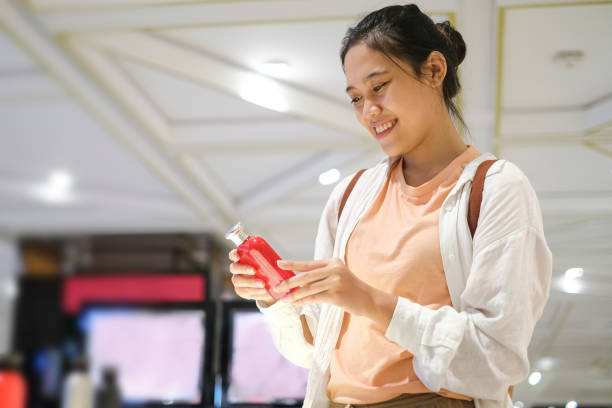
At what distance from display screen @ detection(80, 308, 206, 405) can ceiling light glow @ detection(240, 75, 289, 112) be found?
244cm

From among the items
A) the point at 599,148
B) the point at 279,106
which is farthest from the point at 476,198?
the point at 279,106

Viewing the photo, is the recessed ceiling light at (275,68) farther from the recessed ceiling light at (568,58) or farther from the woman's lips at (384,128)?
the woman's lips at (384,128)

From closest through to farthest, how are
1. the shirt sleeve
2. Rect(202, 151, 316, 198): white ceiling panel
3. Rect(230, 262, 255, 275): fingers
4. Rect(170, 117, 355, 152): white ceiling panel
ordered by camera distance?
the shirt sleeve < Rect(230, 262, 255, 275): fingers < Rect(170, 117, 355, 152): white ceiling panel < Rect(202, 151, 316, 198): white ceiling panel

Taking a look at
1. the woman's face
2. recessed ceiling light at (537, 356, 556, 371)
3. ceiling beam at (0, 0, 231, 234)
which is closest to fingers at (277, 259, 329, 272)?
the woman's face

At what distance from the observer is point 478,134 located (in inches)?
158

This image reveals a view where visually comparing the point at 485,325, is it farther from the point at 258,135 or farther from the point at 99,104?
the point at 258,135

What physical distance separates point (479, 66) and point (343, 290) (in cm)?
285

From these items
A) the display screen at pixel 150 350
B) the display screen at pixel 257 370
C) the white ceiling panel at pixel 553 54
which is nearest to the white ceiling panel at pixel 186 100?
the white ceiling panel at pixel 553 54

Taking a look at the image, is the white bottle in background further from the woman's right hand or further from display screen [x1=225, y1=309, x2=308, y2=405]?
display screen [x1=225, y1=309, x2=308, y2=405]

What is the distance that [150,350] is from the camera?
4.22ft

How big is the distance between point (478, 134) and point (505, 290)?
3.32 m

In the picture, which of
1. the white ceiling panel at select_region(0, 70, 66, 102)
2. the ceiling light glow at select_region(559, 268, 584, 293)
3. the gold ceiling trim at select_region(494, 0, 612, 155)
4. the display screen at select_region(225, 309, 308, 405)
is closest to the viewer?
the display screen at select_region(225, 309, 308, 405)

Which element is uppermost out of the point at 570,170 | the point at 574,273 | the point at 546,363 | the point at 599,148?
the point at 599,148

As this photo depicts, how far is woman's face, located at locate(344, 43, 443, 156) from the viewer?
3.05 feet
